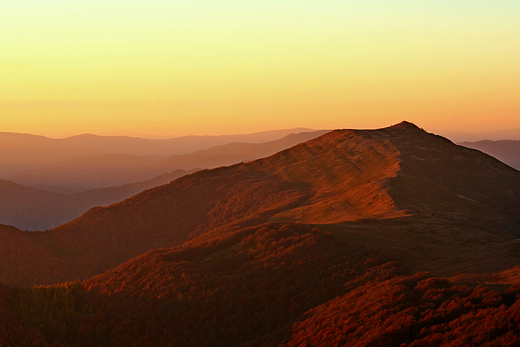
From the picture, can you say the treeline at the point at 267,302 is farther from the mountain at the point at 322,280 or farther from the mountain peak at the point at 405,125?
the mountain peak at the point at 405,125

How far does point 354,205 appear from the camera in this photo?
244ft

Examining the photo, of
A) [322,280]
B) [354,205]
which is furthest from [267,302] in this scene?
[354,205]

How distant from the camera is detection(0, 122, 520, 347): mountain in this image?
2758cm

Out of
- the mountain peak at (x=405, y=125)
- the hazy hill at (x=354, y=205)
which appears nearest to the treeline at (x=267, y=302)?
the hazy hill at (x=354, y=205)

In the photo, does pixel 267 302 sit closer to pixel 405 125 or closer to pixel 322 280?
pixel 322 280

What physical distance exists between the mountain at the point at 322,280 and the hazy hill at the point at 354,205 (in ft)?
1.59

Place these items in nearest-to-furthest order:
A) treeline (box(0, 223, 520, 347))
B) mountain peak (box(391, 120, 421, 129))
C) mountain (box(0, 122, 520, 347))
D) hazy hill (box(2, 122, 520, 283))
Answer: treeline (box(0, 223, 520, 347))
mountain (box(0, 122, 520, 347))
hazy hill (box(2, 122, 520, 283))
mountain peak (box(391, 120, 421, 129))

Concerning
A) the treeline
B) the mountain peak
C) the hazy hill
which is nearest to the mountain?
the treeline

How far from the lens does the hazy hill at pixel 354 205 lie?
46.9 metres

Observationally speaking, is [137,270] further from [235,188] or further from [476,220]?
[235,188]

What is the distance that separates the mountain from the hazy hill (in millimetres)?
484

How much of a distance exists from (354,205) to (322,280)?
118 ft

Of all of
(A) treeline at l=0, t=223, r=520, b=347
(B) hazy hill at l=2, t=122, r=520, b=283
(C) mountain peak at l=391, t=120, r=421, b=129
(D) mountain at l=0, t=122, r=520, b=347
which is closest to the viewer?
(A) treeline at l=0, t=223, r=520, b=347

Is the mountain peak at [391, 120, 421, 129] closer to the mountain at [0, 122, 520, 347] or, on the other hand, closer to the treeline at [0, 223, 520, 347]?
the mountain at [0, 122, 520, 347]
